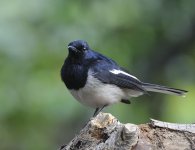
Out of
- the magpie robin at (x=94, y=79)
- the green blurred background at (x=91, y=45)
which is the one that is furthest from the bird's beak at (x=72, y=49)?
the green blurred background at (x=91, y=45)

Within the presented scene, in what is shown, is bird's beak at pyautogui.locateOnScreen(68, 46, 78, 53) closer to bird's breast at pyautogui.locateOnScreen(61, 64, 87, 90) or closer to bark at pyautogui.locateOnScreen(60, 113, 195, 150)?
bird's breast at pyautogui.locateOnScreen(61, 64, 87, 90)

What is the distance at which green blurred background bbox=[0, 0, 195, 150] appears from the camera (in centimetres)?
585

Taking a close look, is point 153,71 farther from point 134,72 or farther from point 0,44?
point 0,44

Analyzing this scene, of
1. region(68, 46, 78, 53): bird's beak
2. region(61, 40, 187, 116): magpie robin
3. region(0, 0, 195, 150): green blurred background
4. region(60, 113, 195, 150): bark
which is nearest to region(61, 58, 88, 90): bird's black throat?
region(61, 40, 187, 116): magpie robin

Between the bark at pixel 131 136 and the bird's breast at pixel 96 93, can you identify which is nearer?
the bark at pixel 131 136

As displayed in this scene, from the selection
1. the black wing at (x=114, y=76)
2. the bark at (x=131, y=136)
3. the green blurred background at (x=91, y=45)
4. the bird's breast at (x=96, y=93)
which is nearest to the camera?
the bark at (x=131, y=136)

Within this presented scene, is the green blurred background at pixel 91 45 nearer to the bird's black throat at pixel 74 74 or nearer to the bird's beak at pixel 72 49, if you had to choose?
the bird's black throat at pixel 74 74

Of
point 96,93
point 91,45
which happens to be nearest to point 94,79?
point 96,93

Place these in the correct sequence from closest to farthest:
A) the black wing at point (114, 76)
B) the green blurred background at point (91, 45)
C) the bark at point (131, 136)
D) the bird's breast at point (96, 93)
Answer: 1. the bark at point (131, 136)
2. the bird's breast at point (96, 93)
3. the black wing at point (114, 76)
4. the green blurred background at point (91, 45)

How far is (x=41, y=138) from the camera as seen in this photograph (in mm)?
7016

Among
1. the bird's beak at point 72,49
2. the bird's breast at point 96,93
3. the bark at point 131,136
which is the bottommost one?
the bark at point 131,136

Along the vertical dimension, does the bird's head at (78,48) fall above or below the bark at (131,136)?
above

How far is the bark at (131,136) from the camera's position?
3.44m

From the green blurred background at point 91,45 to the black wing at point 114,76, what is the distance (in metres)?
0.45
